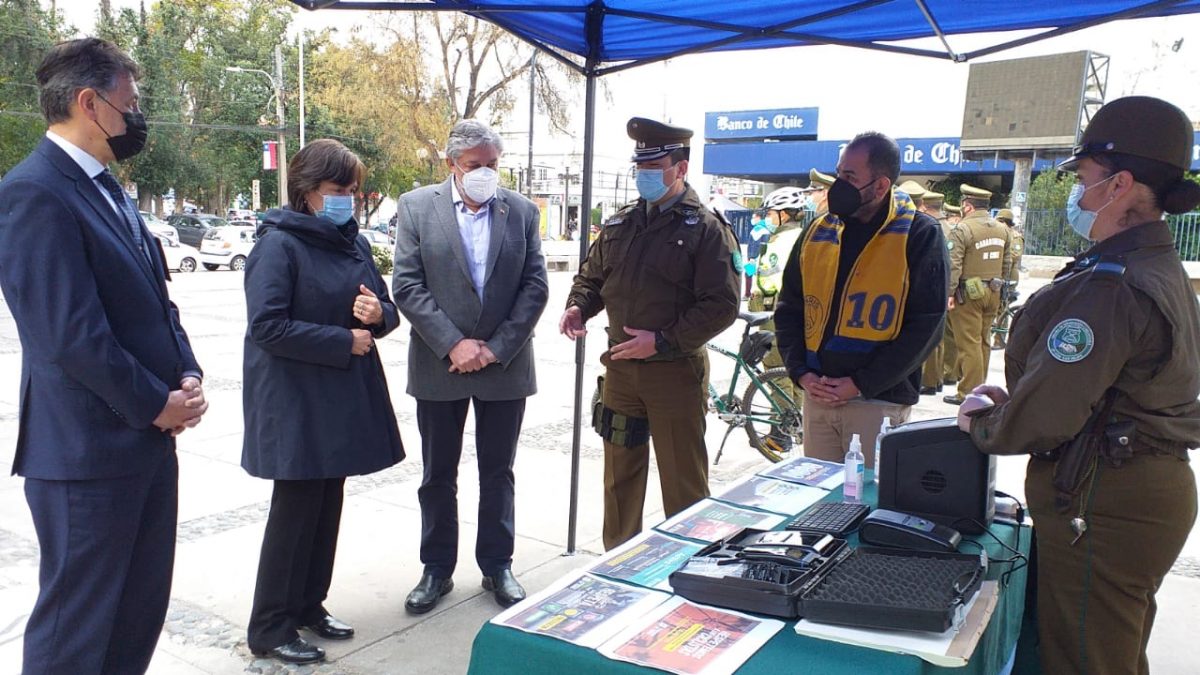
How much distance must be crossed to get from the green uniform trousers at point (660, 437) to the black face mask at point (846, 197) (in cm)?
84

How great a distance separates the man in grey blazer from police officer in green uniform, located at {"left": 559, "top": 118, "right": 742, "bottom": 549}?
377 millimetres

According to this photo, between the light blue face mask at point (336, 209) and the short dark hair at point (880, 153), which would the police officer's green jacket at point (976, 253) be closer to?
the short dark hair at point (880, 153)

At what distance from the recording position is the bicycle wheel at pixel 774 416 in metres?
6.04

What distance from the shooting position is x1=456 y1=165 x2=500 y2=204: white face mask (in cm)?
344

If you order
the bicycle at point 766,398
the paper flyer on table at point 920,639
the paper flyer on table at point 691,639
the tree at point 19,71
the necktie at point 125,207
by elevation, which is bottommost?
the bicycle at point 766,398

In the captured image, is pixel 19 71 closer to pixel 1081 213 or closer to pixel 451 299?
pixel 451 299

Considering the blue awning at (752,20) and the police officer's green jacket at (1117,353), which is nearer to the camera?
the police officer's green jacket at (1117,353)

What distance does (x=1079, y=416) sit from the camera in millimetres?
2068

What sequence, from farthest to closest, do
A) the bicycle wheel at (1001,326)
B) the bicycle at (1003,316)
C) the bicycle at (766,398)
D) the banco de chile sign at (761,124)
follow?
the banco de chile sign at (761,124) < the bicycle wheel at (1001,326) < the bicycle at (1003,316) < the bicycle at (766,398)

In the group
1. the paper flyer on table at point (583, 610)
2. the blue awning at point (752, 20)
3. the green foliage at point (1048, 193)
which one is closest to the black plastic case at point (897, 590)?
the paper flyer on table at point (583, 610)

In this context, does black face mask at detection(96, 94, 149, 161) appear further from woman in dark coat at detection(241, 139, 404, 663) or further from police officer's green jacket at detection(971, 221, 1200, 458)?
police officer's green jacket at detection(971, 221, 1200, 458)

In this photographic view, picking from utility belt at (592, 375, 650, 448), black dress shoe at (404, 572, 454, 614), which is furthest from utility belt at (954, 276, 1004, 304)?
black dress shoe at (404, 572, 454, 614)

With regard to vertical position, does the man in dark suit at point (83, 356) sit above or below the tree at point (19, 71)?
below

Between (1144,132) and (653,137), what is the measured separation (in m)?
1.83
